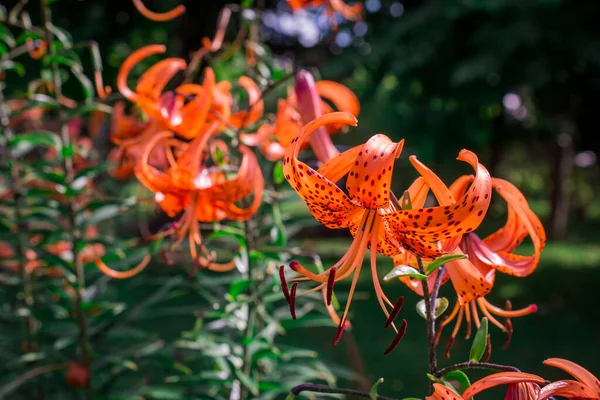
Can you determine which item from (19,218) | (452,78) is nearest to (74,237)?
(19,218)

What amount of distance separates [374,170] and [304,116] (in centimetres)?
46

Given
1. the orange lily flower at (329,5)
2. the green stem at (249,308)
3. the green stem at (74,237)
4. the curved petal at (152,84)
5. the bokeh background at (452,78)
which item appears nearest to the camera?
the curved petal at (152,84)

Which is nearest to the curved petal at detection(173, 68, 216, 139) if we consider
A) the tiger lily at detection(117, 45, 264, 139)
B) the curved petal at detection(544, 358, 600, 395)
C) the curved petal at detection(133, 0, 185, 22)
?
the tiger lily at detection(117, 45, 264, 139)

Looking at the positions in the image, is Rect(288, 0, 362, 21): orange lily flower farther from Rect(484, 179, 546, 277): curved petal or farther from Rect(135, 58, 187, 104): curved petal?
Rect(484, 179, 546, 277): curved petal

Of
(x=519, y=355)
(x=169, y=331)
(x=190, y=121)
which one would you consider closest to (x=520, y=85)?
(x=519, y=355)

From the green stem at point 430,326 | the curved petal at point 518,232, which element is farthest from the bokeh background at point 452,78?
the green stem at point 430,326

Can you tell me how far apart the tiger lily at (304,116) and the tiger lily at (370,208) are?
0.30 metres

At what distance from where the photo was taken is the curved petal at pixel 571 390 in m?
0.62

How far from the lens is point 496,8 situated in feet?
12.6

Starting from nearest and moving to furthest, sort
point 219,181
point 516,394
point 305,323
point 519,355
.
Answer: point 516,394
point 219,181
point 305,323
point 519,355

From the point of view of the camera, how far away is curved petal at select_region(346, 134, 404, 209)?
0.67 m

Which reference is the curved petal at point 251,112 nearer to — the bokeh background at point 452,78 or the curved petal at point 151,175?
the curved petal at point 151,175

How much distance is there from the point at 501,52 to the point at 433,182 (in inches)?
141

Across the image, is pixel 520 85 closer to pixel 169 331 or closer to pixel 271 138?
pixel 169 331
